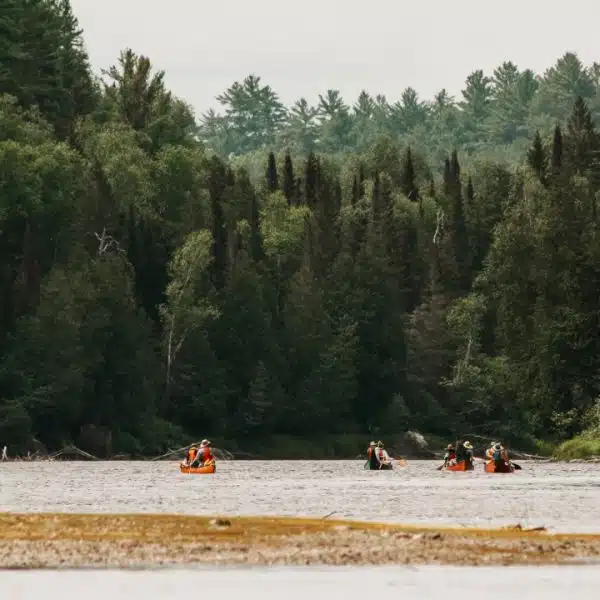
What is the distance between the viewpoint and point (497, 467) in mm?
95250

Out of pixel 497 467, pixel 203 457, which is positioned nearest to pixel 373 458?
pixel 497 467

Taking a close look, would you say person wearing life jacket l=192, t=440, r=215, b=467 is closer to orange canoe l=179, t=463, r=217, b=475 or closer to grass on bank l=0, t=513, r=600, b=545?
orange canoe l=179, t=463, r=217, b=475

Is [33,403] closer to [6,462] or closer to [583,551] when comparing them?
[6,462]

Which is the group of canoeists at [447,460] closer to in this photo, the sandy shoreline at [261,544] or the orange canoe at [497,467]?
the orange canoe at [497,467]

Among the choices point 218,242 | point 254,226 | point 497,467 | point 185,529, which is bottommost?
point 497,467

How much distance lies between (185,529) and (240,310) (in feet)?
406

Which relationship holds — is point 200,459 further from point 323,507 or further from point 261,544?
point 261,544

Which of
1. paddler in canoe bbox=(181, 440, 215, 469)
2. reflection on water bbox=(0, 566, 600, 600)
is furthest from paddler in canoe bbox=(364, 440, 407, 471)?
reflection on water bbox=(0, 566, 600, 600)

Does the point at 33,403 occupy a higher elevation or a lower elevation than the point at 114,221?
lower

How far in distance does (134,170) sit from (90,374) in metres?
37.6

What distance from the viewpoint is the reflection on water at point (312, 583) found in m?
27.9

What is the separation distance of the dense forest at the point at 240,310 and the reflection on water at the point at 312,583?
85.9 metres

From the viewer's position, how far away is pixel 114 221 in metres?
164

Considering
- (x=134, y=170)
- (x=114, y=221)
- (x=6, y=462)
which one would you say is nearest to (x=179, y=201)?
(x=134, y=170)
